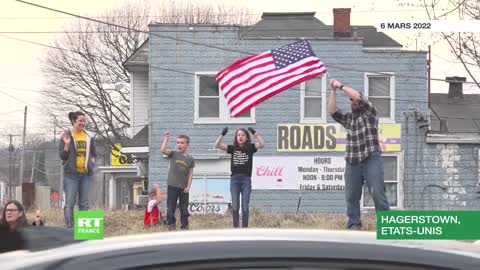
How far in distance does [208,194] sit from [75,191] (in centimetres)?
1425

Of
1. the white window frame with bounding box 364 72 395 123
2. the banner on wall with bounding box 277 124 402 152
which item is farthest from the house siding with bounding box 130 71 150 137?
the white window frame with bounding box 364 72 395 123

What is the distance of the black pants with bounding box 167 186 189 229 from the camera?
36.6 ft

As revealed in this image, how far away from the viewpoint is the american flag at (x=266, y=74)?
39.2 ft

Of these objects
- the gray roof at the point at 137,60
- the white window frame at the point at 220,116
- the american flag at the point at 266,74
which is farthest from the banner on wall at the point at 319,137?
the american flag at the point at 266,74

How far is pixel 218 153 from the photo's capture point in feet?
80.6

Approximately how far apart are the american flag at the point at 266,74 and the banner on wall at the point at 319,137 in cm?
1202

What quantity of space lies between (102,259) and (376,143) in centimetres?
671

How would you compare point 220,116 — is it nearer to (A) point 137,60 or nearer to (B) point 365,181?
(A) point 137,60

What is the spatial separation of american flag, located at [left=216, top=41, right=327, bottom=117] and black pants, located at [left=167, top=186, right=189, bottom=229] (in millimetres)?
1625

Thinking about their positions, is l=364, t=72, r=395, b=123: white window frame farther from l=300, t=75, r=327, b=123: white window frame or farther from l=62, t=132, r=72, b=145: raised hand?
l=62, t=132, r=72, b=145: raised hand

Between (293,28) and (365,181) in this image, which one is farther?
(293,28)

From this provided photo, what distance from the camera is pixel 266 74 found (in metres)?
12.3

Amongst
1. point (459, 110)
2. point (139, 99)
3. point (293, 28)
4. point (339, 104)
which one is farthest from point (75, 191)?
point (459, 110)

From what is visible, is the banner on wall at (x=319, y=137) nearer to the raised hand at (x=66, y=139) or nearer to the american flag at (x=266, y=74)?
the american flag at (x=266, y=74)
